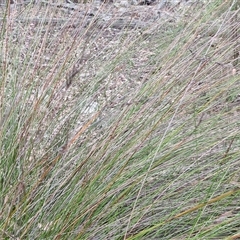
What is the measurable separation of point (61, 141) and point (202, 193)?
433mm

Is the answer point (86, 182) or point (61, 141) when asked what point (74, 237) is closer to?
point (86, 182)

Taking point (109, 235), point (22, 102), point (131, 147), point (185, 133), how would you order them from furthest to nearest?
point (22, 102) → point (185, 133) → point (131, 147) → point (109, 235)

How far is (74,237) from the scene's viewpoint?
1.05m

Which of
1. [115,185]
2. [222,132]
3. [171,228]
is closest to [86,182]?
[115,185]

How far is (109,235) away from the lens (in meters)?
1.03

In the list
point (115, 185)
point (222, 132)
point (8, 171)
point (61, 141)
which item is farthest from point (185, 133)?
point (8, 171)

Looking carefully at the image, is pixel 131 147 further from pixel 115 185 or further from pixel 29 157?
pixel 29 157

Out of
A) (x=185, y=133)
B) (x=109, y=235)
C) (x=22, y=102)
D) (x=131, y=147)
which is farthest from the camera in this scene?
(x=22, y=102)

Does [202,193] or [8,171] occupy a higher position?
[202,193]

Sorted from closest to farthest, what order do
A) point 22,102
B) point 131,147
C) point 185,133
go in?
point 131,147
point 185,133
point 22,102

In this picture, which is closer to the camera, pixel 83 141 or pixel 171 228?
pixel 171 228

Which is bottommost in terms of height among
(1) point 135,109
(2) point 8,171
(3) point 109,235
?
(2) point 8,171

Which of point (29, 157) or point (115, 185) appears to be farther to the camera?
point (29, 157)

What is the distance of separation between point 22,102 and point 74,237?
490mm
